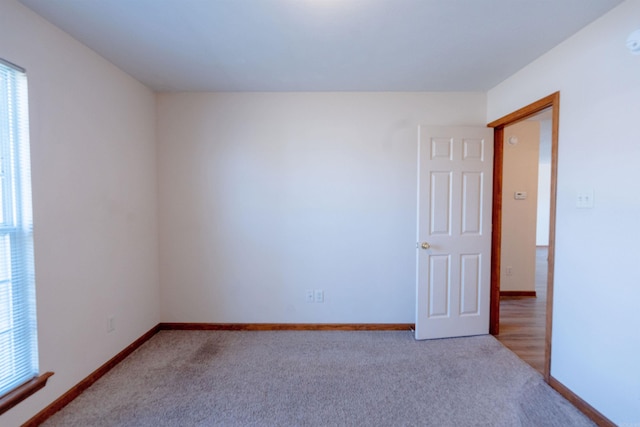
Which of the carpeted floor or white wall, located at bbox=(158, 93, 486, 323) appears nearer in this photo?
the carpeted floor

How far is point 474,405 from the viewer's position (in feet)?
5.66

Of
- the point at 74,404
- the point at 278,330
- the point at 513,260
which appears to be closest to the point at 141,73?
the point at 74,404

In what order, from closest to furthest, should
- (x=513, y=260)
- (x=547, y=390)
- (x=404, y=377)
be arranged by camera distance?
(x=547, y=390), (x=404, y=377), (x=513, y=260)

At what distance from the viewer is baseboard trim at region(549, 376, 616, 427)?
5.07ft

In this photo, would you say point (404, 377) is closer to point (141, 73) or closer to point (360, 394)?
point (360, 394)

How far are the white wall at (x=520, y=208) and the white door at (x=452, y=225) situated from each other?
1.45 meters

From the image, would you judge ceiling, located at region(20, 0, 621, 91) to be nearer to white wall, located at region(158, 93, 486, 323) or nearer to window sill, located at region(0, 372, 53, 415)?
white wall, located at region(158, 93, 486, 323)

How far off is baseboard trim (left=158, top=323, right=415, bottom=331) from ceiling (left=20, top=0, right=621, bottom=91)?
239 cm

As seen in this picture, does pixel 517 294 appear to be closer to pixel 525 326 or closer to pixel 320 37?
pixel 525 326

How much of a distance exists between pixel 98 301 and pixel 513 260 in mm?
4710

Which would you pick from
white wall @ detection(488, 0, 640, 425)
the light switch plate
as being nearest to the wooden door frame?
white wall @ detection(488, 0, 640, 425)

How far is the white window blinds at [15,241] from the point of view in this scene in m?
1.42

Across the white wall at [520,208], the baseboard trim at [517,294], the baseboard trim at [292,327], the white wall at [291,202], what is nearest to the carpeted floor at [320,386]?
the baseboard trim at [292,327]

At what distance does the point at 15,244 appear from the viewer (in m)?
1.48
